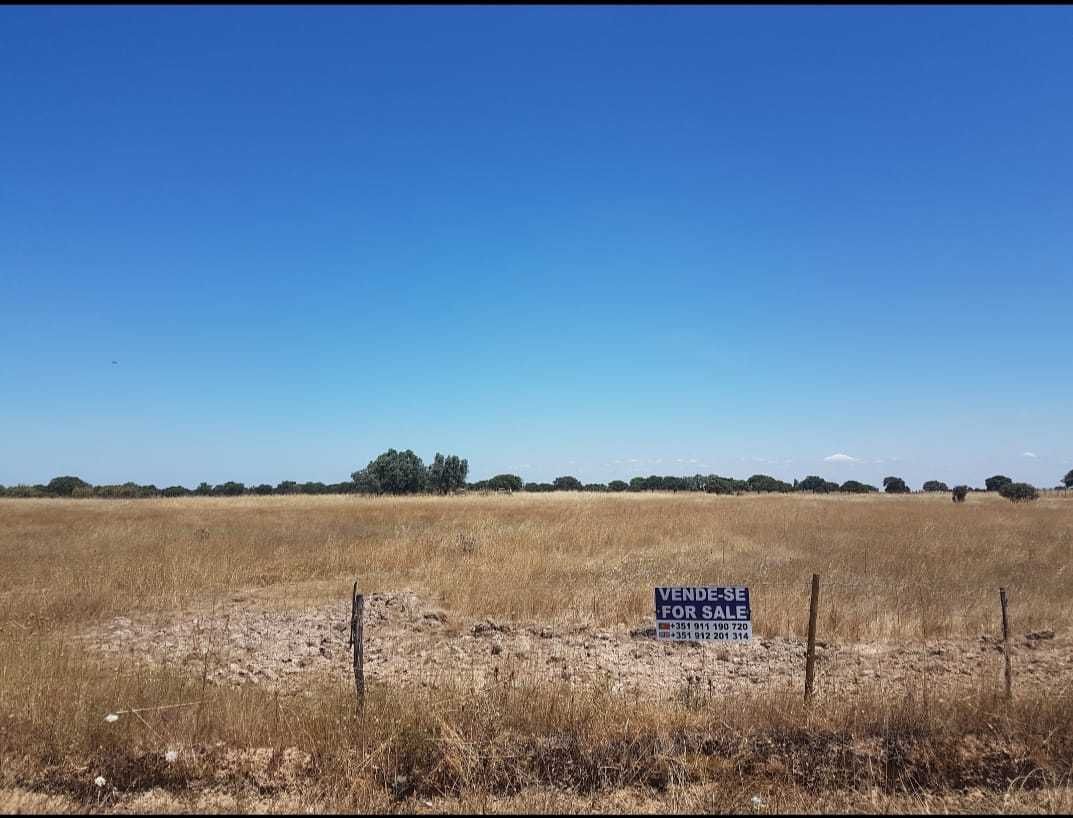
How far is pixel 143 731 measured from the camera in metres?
5.87

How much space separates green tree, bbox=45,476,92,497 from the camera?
74.0m

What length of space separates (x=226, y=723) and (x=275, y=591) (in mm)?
10088

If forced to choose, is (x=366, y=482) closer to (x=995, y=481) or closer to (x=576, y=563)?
(x=576, y=563)

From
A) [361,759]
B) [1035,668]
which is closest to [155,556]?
[361,759]

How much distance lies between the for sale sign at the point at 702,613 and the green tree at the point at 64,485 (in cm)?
8132

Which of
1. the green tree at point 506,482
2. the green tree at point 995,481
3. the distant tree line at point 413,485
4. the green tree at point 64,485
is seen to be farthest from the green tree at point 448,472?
the green tree at point 995,481

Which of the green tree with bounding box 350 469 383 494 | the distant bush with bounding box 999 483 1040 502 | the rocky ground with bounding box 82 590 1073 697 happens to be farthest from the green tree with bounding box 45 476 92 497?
the distant bush with bounding box 999 483 1040 502

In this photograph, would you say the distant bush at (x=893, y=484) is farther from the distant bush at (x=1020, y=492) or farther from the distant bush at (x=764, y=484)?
the distant bush at (x=1020, y=492)

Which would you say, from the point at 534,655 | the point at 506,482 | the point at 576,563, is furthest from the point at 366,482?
the point at 534,655

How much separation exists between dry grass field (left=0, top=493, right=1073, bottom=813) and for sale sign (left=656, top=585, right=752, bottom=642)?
76 centimetres

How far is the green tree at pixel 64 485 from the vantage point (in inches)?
2914

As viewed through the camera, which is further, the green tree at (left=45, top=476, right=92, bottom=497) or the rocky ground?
the green tree at (left=45, top=476, right=92, bottom=497)

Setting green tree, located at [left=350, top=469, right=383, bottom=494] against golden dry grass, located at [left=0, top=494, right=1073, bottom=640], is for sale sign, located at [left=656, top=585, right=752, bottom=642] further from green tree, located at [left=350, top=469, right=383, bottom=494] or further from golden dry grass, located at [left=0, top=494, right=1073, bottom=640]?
green tree, located at [left=350, top=469, right=383, bottom=494]

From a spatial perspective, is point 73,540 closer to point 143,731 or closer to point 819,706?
point 143,731
